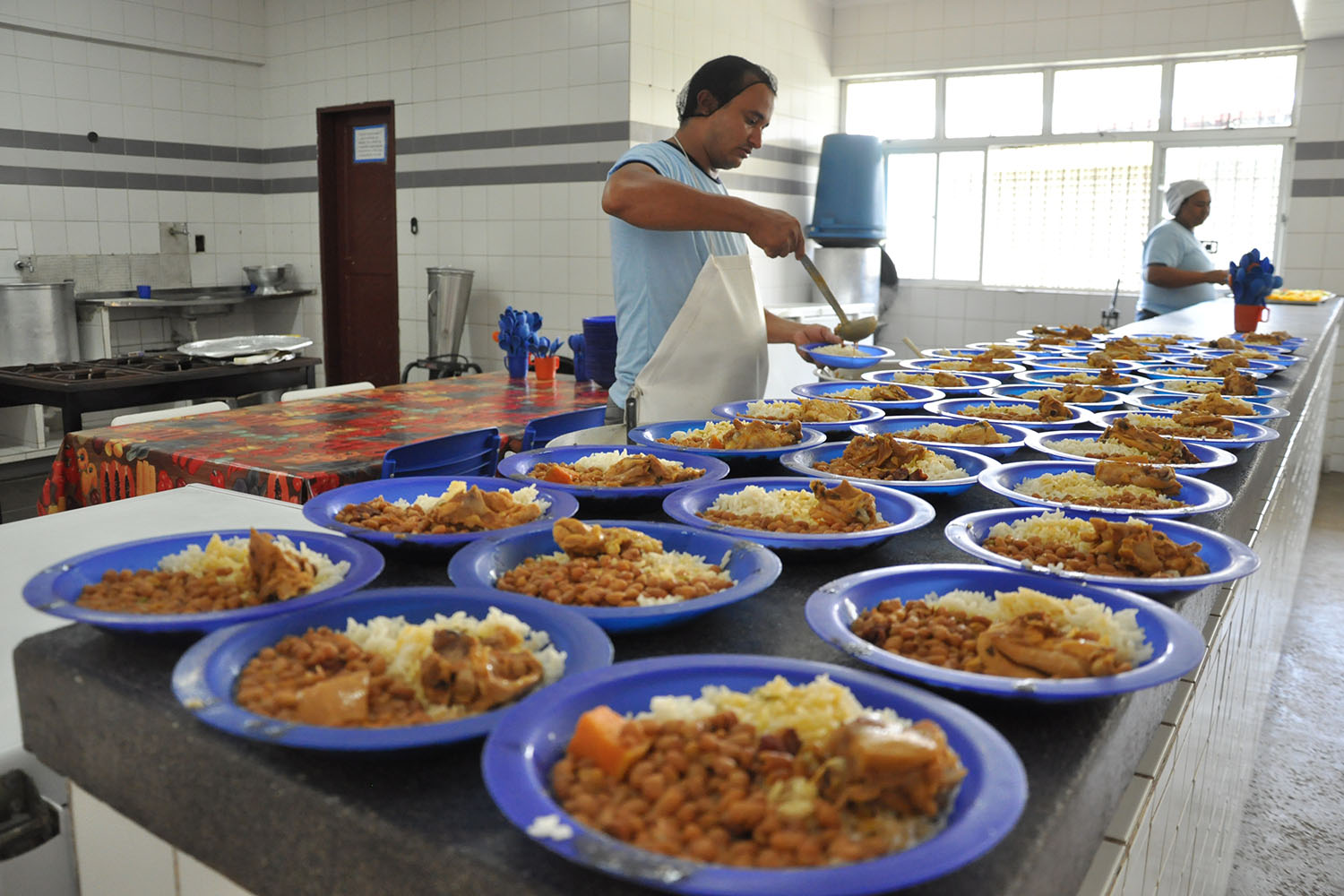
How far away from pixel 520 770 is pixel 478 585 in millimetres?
398

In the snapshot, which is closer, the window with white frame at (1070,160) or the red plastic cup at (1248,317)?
the red plastic cup at (1248,317)

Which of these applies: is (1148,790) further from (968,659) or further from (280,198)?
(280,198)

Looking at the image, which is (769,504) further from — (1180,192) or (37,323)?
(37,323)

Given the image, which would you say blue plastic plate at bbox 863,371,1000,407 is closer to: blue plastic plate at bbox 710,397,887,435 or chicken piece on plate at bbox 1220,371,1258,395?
blue plastic plate at bbox 710,397,887,435

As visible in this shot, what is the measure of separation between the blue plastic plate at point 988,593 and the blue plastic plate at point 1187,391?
69.3 inches

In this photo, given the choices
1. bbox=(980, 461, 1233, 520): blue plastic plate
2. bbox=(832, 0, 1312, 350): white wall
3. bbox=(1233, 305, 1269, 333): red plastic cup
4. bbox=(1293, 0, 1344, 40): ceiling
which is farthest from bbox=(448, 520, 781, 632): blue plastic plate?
bbox=(832, 0, 1312, 350): white wall

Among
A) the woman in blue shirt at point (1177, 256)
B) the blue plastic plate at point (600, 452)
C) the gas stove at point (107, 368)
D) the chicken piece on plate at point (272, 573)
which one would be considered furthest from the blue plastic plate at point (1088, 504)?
the woman in blue shirt at point (1177, 256)

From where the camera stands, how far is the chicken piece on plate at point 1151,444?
1813 mm

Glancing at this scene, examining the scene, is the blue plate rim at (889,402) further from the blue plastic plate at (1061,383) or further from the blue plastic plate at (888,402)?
the blue plastic plate at (1061,383)

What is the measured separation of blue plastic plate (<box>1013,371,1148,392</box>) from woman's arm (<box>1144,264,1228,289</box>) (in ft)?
10.1

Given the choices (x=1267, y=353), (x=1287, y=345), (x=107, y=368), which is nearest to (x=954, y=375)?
(x=1267, y=353)

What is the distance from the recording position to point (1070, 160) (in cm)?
752

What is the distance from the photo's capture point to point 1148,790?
3.45 feet

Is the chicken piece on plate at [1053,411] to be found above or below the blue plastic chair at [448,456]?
above
